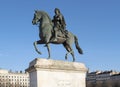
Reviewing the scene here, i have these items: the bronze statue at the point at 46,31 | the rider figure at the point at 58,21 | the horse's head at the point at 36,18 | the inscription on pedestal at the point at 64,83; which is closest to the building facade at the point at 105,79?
the rider figure at the point at 58,21

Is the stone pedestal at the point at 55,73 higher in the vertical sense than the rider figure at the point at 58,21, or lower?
lower

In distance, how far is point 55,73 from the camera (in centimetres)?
1839

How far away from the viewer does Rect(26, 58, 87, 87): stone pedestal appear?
17891mm

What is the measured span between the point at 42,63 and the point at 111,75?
16573 centimetres

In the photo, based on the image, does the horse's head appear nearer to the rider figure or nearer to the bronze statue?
the bronze statue

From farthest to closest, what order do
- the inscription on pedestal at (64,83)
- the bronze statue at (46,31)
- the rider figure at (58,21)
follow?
the rider figure at (58,21) → the bronze statue at (46,31) → the inscription on pedestal at (64,83)

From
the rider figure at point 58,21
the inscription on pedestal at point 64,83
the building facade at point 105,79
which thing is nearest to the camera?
the inscription on pedestal at point 64,83

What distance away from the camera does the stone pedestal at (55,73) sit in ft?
58.7

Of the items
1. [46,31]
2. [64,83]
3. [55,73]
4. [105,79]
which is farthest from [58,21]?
[105,79]

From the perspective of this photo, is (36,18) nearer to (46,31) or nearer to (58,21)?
(46,31)

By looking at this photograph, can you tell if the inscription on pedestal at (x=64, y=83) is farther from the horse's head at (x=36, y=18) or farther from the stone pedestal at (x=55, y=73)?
the horse's head at (x=36, y=18)

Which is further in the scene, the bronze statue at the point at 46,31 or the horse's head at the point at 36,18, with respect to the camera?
the horse's head at the point at 36,18

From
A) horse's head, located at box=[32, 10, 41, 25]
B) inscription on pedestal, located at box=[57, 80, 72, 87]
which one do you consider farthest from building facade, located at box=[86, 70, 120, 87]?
horse's head, located at box=[32, 10, 41, 25]

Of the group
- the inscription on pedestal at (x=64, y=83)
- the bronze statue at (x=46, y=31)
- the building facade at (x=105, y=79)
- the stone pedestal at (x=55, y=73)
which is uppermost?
the building facade at (x=105, y=79)
